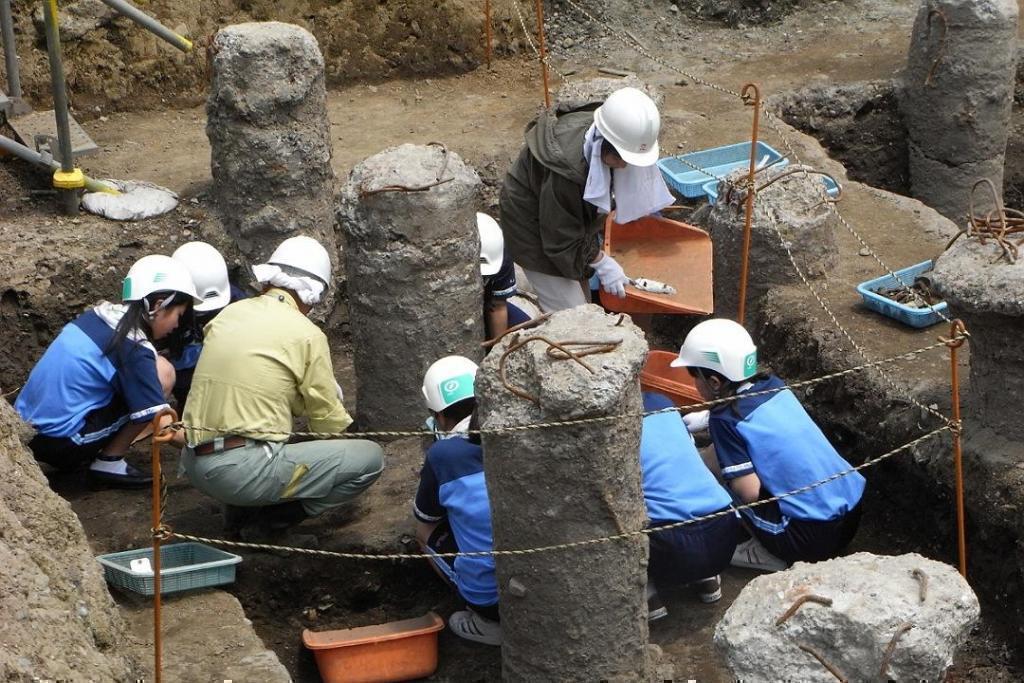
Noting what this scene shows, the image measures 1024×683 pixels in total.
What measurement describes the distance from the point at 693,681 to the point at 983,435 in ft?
5.90

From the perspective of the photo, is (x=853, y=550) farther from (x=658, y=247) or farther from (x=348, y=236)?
(x=348, y=236)

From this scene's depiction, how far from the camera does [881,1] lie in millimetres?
13547

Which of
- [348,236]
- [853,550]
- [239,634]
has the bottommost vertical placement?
[853,550]

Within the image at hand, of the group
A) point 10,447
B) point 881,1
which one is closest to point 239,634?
Result: point 10,447

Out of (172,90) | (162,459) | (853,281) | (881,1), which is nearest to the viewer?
(162,459)

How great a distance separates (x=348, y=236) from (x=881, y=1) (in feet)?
25.7

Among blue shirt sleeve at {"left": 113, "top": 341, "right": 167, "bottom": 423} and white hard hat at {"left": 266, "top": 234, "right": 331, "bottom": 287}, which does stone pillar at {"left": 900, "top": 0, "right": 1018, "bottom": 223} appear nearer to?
white hard hat at {"left": 266, "top": 234, "right": 331, "bottom": 287}

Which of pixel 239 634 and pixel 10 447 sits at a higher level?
pixel 10 447

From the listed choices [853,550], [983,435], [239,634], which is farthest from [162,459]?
[983,435]

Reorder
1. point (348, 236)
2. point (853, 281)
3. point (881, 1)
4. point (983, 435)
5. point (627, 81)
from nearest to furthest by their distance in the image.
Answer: point (983, 435) → point (348, 236) → point (853, 281) → point (627, 81) → point (881, 1)

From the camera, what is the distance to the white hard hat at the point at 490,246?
7938mm

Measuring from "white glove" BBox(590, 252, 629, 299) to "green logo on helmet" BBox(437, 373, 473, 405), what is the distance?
1814mm

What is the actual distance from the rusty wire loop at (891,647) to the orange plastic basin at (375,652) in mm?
2177

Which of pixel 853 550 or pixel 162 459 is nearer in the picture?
pixel 853 550
